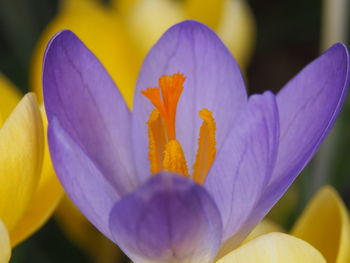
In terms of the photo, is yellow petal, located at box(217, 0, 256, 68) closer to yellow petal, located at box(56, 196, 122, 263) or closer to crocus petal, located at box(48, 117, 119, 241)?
yellow petal, located at box(56, 196, 122, 263)

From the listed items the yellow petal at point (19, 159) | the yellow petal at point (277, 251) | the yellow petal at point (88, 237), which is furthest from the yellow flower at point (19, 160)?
the yellow petal at point (88, 237)

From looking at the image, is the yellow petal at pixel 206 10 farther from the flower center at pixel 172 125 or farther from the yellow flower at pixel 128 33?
A: the flower center at pixel 172 125

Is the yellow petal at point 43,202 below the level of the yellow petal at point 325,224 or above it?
above

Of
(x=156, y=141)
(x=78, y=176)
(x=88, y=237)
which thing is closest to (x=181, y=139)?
(x=156, y=141)

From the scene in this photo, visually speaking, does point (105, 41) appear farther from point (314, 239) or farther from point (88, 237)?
point (314, 239)

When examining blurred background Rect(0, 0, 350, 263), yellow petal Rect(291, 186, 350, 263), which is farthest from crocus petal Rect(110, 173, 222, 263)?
blurred background Rect(0, 0, 350, 263)

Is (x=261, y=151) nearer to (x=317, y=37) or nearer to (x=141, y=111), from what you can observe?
(x=141, y=111)
